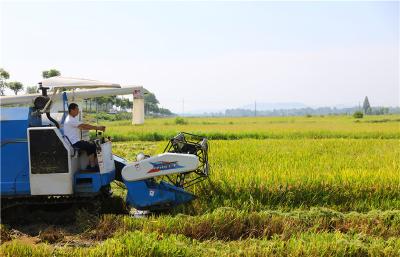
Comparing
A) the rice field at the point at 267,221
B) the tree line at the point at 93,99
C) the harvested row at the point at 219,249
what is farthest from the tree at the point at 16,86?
the harvested row at the point at 219,249

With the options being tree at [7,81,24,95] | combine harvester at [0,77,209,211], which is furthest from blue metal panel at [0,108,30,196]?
tree at [7,81,24,95]

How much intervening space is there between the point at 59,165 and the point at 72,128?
660 mm

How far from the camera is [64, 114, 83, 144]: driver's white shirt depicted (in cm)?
708

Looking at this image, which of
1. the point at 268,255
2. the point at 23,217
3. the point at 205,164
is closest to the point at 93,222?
the point at 23,217

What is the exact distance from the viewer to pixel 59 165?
6875 millimetres

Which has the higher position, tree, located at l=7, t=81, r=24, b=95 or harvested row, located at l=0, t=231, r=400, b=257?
tree, located at l=7, t=81, r=24, b=95

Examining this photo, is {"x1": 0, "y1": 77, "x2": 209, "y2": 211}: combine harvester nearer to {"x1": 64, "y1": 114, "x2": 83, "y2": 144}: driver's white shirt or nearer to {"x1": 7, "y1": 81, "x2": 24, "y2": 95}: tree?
{"x1": 64, "y1": 114, "x2": 83, "y2": 144}: driver's white shirt

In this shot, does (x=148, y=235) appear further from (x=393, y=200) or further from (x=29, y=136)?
(x=393, y=200)

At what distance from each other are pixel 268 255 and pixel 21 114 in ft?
15.1

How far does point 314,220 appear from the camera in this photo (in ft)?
22.1

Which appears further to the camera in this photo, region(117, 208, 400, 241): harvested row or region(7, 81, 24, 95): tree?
Answer: region(7, 81, 24, 95): tree

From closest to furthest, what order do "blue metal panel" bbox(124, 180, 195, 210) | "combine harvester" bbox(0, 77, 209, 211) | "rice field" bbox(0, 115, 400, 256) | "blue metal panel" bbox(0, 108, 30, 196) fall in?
"rice field" bbox(0, 115, 400, 256) < "combine harvester" bbox(0, 77, 209, 211) < "blue metal panel" bbox(0, 108, 30, 196) < "blue metal panel" bbox(124, 180, 195, 210)

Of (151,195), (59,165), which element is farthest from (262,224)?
(59,165)

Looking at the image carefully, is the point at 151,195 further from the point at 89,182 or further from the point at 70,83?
the point at 70,83
